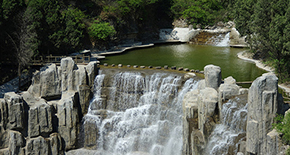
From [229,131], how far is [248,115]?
2016mm

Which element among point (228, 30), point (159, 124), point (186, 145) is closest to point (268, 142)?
point (186, 145)

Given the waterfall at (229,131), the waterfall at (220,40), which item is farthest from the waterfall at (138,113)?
the waterfall at (220,40)

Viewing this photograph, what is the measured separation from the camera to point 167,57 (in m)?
42.7

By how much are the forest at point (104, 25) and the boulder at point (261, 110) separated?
41.2ft

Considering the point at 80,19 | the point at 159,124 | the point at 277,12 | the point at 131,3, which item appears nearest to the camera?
the point at 159,124

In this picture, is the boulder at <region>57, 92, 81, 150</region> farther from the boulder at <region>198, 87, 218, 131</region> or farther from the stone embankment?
the boulder at <region>198, 87, 218, 131</region>

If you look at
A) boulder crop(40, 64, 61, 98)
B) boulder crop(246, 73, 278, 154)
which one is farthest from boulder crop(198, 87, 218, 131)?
→ boulder crop(40, 64, 61, 98)

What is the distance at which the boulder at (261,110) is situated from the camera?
19.6 metres

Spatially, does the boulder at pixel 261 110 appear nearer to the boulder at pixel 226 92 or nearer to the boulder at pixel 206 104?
the boulder at pixel 226 92

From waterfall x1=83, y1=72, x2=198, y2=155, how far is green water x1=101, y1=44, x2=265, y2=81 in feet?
23.5

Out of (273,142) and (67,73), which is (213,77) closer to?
(273,142)

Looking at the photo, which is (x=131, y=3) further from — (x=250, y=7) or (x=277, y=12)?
(x=277, y=12)

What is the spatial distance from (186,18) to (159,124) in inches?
1396

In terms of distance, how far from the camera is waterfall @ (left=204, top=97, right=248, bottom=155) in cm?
2139
